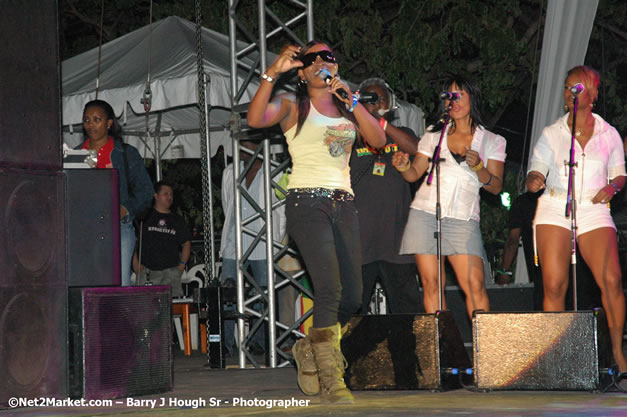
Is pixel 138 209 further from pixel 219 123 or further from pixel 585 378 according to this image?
pixel 219 123

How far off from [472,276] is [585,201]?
32.8 inches

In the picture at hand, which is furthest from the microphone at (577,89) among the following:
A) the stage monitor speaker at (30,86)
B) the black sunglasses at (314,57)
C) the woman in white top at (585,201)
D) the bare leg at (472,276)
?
the stage monitor speaker at (30,86)

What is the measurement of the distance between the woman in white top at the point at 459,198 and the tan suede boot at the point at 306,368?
1192mm

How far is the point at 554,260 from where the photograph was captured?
19.3 feet

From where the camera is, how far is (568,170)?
591 centimetres

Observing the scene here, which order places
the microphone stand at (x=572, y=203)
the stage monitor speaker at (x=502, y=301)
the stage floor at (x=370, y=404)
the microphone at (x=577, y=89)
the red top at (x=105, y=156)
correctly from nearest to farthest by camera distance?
the stage floor at (x=370, y=404) → the microphone stand at (x=572, y=203) → the microphone at (x=577, y=89) → the red top at (x=105, y=156) → the stage monitor speaker at (x=502, y=301)

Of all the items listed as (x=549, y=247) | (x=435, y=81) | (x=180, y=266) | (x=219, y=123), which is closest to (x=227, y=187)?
(x=180, y=266)

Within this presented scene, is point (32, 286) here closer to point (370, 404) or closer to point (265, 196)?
point (370, 404)

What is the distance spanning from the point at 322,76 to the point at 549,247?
195cm

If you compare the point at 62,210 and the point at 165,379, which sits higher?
the point at 62,210

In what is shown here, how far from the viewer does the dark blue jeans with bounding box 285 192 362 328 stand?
192 inches

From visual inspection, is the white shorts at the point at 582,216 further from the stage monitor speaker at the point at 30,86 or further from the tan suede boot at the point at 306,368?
the stage monitor speaker at the point at 30,86

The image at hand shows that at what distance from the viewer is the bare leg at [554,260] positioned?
5873mm

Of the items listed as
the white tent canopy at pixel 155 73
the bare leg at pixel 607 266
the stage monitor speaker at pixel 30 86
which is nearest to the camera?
the stage monitor speaker at pixel 30 86
